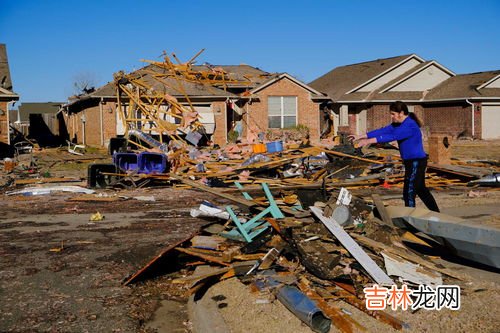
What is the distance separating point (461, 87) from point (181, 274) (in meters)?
33.3

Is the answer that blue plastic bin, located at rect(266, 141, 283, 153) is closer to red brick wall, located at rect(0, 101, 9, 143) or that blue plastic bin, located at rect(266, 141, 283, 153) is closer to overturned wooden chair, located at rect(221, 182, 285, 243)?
overturned wooden chair, located at rect(221, 182, 285, 243)

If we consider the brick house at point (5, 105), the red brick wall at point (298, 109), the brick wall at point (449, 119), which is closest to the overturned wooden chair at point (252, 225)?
the brick house at point (5, 105)

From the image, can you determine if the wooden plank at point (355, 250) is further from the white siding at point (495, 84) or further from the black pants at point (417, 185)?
the white siding at point (495, 84)

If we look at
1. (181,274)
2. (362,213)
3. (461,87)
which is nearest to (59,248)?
(181,274)

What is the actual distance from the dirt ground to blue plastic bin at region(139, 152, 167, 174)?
4.95 meters

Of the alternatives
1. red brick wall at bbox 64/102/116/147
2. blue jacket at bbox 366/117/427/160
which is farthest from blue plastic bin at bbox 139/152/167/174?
red brick wall at bbox 64/102/116/147

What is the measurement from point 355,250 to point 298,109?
2919 cm

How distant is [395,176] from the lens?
1507cm

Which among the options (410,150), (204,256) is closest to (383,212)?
(410,150)

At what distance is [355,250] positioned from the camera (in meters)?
5.82

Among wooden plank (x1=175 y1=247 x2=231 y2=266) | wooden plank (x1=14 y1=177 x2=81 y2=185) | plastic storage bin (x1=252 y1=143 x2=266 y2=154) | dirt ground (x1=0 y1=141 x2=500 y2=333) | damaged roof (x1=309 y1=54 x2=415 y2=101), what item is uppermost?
damaged roof (x1=309 y1=54 x2=415 y2=101)

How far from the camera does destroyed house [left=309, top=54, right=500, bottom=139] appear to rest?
115ft

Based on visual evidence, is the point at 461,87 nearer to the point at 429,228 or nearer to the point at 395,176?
the point at 395,176

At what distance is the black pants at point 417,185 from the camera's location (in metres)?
7.65
